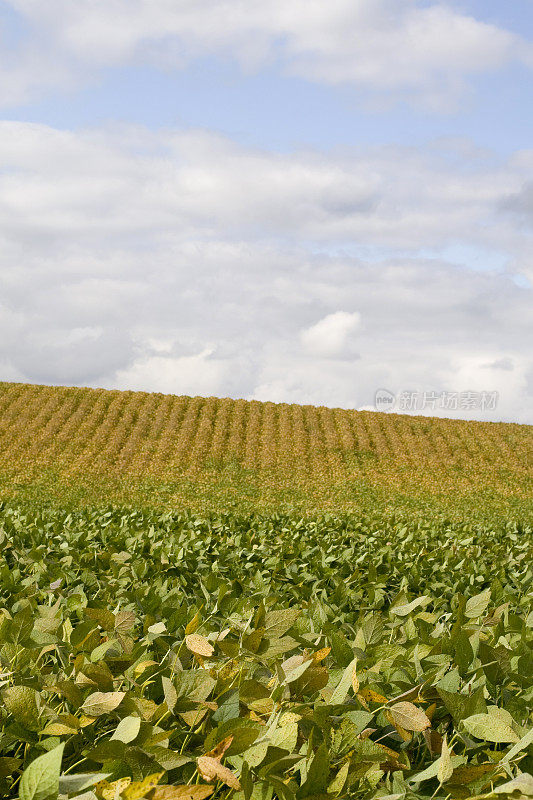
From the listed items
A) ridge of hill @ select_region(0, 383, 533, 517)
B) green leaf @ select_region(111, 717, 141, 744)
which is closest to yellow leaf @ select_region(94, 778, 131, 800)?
green leaf @ select_region(111, 717, 141, 744)

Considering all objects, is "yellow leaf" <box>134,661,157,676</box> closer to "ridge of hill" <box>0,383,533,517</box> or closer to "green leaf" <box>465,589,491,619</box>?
"green leaf" <box>465,589,491,619</box>

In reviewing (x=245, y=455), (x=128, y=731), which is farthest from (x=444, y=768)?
(x=245, y=455)

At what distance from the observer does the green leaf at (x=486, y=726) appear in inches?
63.2

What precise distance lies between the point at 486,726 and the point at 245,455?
24880 mm

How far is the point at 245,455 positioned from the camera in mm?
26422

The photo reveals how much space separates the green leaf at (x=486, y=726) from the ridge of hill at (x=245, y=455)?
17208mm

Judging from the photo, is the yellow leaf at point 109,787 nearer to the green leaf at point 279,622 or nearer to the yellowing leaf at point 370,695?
the yellowing leaf at point 370,695

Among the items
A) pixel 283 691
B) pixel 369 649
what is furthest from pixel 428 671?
pixel 283 691

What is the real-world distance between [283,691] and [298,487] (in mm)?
21799

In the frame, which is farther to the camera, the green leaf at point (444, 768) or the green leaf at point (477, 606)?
the green leaf at point (477, 606)

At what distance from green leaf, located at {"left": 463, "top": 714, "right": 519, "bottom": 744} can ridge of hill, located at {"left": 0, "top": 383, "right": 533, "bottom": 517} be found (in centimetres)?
1721

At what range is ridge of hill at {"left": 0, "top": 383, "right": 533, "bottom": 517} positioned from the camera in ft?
72.1

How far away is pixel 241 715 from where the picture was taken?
1752 mm

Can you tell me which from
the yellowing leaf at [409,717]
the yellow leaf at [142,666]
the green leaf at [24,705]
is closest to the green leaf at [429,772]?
the yellowing leaf at [409,717]
